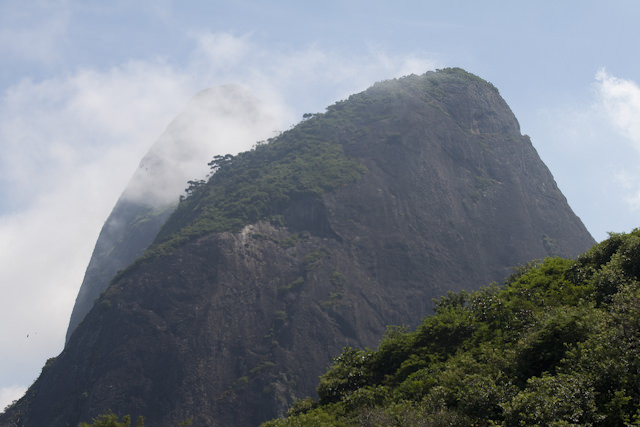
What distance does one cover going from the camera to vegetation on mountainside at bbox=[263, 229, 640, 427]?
713 inches

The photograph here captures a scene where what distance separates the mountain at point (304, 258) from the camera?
7612cm

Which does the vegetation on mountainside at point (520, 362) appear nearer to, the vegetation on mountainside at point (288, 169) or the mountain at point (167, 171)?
the vegetation on mountainside at point (288, 169)

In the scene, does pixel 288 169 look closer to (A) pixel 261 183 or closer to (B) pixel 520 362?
(A) pixel 261 183

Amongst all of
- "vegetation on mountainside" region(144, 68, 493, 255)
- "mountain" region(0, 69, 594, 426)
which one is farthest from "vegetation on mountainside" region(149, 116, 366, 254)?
"mountain" region(0, 69, 594, 426)

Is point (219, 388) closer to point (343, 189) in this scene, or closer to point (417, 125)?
point (343, 189)

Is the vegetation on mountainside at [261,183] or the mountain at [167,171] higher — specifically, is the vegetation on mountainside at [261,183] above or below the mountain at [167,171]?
below

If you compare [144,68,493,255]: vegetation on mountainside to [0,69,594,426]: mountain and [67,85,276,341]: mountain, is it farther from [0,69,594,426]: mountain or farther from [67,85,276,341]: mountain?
[67,85,276,341]: mountain

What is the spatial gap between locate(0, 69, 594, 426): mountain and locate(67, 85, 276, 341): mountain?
27.4 metres

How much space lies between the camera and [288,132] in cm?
13600

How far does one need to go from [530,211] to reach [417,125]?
26.1 m

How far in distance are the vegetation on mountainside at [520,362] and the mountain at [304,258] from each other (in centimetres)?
3951

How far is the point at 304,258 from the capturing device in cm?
9275

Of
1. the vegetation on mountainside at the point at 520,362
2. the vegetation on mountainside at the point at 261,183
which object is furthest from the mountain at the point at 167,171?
the vegetation on mountainside at the point at 520,362

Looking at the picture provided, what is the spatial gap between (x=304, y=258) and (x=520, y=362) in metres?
69.5
